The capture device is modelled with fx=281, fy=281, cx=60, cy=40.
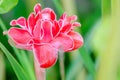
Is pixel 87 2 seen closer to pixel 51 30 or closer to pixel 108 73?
pixel 51 30

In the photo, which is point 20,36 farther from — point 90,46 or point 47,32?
point 90,46

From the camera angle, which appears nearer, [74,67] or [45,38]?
[45,38]

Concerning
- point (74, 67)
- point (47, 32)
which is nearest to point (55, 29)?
point (47, 32)

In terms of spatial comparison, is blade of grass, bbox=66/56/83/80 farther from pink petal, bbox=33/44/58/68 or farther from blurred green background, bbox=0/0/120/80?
pink petal, bbox=33/44/58/68

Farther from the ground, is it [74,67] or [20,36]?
[20,36]

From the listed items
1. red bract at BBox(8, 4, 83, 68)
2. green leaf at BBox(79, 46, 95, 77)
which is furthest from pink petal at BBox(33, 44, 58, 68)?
green leaf at BBox(79, 46, 95, 77)
